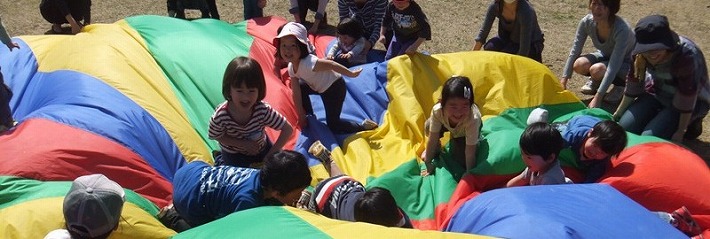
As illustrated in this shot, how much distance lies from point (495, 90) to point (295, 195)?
6.78 ft

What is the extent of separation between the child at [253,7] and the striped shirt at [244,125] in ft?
10.5

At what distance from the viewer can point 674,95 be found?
494cm

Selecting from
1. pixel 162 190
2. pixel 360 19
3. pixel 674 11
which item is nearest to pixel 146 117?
pixel 162 190

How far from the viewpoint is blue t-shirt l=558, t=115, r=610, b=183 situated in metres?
4.23

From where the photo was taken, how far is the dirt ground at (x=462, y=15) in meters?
7.29

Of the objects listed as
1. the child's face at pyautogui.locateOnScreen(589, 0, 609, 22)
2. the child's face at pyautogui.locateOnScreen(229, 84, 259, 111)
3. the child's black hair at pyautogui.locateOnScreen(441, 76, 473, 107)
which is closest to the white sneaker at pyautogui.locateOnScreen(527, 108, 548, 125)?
the child's black hair at pyautogui.locateOnScreen(441, 76, 473, 107)

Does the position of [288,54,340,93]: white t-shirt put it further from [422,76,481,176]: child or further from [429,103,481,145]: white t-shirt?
[429,103,481,145]: white t-shirt

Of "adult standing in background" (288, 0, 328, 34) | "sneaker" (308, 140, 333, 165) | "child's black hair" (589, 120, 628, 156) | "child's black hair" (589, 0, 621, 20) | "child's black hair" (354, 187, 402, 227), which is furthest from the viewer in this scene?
"adult standing in background" (288, 0, 328, 34)

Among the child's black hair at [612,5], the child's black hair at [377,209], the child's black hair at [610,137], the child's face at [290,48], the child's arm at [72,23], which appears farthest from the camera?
the child's arm at [72,23]

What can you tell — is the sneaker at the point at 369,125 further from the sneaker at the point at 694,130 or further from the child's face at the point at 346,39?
the sneaker at the point at 694,130

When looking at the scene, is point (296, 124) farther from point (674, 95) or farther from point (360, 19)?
point (674, 95)

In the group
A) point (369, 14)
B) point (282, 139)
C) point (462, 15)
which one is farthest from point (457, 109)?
point (462, 15)

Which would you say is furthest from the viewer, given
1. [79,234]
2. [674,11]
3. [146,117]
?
[674,11]

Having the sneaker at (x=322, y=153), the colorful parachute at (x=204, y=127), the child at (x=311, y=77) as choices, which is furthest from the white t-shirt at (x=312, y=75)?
the sneaker at (x=322, y=153)
